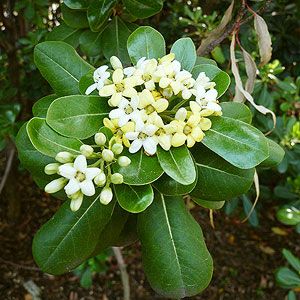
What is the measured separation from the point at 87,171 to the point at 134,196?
12 centimetres

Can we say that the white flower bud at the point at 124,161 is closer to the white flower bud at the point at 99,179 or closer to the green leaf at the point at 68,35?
the white flower bud at the point at 99,179

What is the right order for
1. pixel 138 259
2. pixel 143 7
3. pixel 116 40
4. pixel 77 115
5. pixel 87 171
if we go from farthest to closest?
pixel 138 259 → pixel 116 40 → pixel 143 7 → pixel 77 115 → pixel 87 171

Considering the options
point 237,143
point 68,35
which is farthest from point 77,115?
point 68,35

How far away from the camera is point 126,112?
0.94 m

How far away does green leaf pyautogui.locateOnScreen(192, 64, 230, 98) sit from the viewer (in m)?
1.05

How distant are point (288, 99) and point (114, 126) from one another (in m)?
1.28

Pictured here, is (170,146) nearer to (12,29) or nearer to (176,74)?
(176,74)

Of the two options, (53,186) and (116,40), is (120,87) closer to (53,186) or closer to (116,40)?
(53,186)

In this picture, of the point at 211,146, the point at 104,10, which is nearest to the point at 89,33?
the point at 104,10

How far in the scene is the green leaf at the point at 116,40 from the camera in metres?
1.36

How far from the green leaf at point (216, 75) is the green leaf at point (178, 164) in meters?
0.17

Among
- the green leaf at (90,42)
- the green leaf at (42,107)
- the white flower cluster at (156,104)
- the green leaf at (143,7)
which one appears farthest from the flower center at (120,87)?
the green leaf at (90,42)

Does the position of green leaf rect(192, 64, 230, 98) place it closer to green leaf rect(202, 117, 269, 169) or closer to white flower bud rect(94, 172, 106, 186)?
green leaf rect(202, 117, 269, 169)

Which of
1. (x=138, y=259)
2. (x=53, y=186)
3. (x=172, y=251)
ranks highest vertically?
(x=53, y=186)
